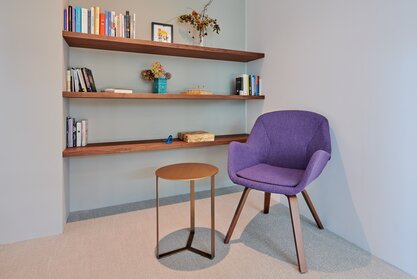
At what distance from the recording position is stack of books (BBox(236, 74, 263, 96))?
2836mm

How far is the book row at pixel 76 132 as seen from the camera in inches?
85.7

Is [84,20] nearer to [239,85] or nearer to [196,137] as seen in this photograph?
[196,137]

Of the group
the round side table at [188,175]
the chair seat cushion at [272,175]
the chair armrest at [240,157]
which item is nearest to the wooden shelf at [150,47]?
the chair armrest at [240,157]

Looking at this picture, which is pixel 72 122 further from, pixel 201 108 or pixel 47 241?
pixel 201 108

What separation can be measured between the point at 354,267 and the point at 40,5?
2.71m

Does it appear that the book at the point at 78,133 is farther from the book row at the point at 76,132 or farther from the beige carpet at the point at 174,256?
the beige carpet at the point at 174,256

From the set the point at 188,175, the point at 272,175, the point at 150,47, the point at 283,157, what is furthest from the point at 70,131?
the point at 283,157

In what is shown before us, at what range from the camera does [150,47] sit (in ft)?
7.71

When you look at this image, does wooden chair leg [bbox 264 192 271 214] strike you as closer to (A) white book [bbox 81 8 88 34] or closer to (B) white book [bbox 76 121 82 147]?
(B) white book [bbox 76 121 82 147]

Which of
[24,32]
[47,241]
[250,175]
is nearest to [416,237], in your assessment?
[250,175]

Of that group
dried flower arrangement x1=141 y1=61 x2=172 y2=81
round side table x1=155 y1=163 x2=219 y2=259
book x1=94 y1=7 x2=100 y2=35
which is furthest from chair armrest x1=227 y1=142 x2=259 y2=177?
book x1=94 y1=7 x2=100 y2=35

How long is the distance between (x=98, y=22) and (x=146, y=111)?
88cm

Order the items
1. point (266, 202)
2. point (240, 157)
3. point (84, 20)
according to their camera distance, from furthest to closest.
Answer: point (266, 202)
point (84, 20)
point (240, 157)

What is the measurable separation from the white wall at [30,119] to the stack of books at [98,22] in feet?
0.60
